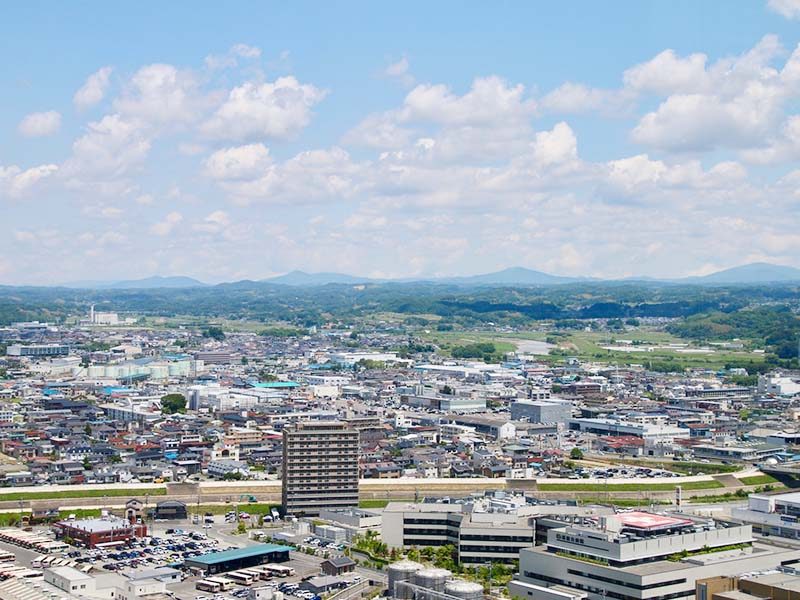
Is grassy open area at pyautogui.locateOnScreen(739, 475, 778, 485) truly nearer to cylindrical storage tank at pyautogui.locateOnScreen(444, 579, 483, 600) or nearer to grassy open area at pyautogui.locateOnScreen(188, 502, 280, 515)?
grassy open area at pyautogui.locateOnScreen(188, 502, 280, 515)

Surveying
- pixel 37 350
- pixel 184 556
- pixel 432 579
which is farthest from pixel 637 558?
pixel 37 350

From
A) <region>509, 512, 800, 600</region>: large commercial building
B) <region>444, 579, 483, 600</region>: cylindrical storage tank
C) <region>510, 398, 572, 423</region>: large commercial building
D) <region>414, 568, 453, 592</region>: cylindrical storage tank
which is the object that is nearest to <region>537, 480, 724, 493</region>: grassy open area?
<region>509, 512, 800, 600</region>: large commercial building

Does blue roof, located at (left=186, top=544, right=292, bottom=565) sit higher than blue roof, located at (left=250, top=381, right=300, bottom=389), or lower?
lower

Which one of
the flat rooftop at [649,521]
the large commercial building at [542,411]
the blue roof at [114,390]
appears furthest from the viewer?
the blue roof at [114,390]

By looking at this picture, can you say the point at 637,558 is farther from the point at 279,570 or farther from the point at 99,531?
the point at 99,531

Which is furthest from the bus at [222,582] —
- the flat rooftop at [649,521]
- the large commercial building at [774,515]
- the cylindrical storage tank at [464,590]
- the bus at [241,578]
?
the large commercial building at [774,515]

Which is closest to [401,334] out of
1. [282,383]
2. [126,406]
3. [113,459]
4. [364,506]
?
[282,383]

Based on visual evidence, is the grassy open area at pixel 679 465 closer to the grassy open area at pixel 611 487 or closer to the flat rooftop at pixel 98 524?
the grassy open area at pixel 611 487
